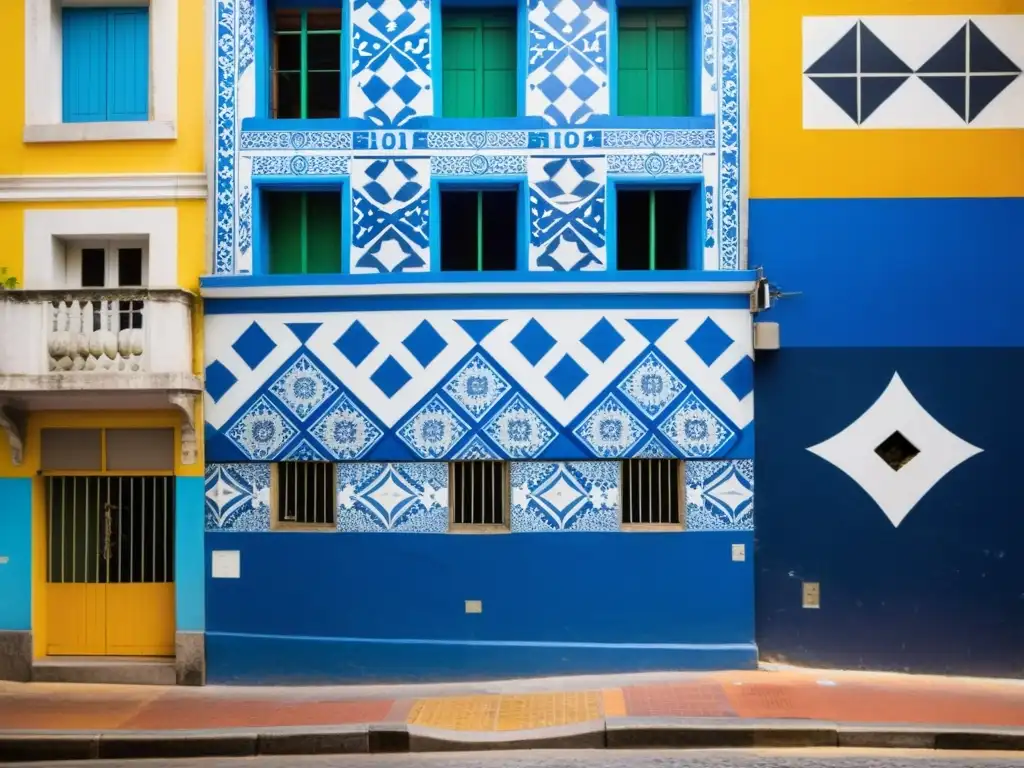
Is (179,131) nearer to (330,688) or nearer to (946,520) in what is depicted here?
(330,688)

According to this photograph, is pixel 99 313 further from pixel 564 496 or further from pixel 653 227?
pixel 653 227

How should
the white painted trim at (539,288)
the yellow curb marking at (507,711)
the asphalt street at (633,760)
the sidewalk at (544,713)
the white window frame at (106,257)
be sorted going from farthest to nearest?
the white window frame at (106,257) → the white painted trim at (539,288) → the yellow curb marking at (507,711) → the sidewalk at (544,713) → the asphalt street at (633,760)

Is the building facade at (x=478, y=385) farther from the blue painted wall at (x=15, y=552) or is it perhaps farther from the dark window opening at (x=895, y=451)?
the blue painted wall at (x=15, y=552)

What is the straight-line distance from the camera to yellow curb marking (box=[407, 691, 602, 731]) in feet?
33.3

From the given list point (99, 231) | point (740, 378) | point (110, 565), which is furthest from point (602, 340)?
point (110, 565)

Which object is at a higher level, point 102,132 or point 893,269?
point 102,132

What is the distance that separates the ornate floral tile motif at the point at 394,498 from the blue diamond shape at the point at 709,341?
10.3 feet

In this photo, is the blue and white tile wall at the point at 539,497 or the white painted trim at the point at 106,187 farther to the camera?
the white painted trim at the point at 106,187

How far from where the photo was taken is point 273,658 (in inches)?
472

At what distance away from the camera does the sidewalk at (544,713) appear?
9758mm

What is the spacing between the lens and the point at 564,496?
473 inches

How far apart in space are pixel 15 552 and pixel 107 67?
5709 millimetres

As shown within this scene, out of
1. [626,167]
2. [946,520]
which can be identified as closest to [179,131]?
[626,167]

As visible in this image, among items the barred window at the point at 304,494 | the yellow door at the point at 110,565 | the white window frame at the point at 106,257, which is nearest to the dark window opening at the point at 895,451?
the barred window at the point at 304,494
